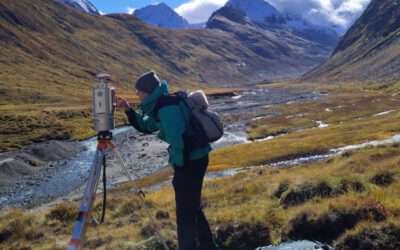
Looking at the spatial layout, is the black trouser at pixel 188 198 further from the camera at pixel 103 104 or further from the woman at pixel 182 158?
the camera at pixel 103 104

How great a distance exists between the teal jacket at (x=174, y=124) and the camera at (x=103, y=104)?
549 mm

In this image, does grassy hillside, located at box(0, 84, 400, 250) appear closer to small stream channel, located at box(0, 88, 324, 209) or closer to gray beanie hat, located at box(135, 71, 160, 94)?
gray beanie hat, located at box(135, 71, 160, 94)

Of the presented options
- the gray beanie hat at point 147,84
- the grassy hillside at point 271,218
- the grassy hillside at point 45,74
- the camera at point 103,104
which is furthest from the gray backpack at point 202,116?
the grassy hillside at point 45,74

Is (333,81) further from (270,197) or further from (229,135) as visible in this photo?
(270,197)

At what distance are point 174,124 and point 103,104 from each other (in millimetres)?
1016

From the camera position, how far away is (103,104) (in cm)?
611

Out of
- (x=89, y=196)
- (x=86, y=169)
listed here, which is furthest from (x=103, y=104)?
(x=86, y=169)

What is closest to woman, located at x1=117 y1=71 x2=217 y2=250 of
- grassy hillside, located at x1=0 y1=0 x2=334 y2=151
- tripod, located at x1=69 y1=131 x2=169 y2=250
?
tripod, located at x1=69 y1=131 x2=169 y2=250

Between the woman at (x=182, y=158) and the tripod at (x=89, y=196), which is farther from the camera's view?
the woman at (x=182, y=158)

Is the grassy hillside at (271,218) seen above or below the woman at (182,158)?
below

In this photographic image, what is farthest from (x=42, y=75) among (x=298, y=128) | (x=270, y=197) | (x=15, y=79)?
(x=270, y=197)

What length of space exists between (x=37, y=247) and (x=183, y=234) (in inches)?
185

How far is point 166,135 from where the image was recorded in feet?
19.9

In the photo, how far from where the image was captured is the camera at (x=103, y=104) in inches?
239
